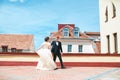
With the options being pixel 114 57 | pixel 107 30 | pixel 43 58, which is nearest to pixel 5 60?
pixel 43 58

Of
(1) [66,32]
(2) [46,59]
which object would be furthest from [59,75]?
(1) [66,32]

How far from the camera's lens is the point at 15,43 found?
61344mm

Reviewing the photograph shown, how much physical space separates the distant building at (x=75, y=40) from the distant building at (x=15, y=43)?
6.23 metres

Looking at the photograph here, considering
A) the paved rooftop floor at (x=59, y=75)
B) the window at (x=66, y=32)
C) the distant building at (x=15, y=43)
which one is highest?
the window at (x=66, y=32)

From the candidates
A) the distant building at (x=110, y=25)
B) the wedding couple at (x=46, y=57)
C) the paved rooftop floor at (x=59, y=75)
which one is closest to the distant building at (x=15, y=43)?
the distant building at (x=110, y=25)

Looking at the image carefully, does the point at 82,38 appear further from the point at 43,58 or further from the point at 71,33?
the point at 43,58

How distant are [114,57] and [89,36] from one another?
42.4 m

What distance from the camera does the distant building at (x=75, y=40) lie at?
5847 cm

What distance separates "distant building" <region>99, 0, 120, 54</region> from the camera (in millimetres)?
24891

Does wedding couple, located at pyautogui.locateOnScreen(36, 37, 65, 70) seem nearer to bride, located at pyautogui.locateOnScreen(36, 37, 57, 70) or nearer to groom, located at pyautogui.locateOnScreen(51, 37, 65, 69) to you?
bride, located at pyautogui.locateOnScreen(36, 37, 57, 70)

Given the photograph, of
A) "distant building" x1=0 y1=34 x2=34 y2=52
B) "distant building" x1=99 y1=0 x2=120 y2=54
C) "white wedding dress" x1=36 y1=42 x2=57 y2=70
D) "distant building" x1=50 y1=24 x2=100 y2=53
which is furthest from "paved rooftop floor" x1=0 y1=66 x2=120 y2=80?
"distant building" x1=0 y1=34 x2=34 y2=52

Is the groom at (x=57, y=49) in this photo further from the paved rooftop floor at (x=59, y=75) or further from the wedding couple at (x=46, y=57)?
the paved rooftop floor at (x=59, y=75)

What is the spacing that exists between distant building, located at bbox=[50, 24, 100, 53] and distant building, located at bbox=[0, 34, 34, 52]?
20.4 ft

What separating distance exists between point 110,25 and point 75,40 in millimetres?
32289
